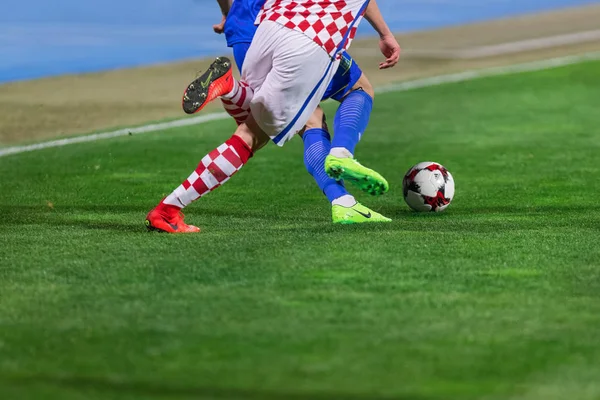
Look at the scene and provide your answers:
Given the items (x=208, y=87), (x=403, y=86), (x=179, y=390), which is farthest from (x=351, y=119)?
(x=403, y=86)

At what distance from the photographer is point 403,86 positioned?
48.2 ft

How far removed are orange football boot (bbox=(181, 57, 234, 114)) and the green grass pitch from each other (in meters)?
0.62

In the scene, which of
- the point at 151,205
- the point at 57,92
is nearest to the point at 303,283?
the point at 151,205

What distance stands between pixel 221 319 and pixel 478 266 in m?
1.34

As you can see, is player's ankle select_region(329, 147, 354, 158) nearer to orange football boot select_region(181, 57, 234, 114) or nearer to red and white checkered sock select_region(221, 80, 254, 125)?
Result: red and white checkered sock select_region(221, 80, 254, 125)

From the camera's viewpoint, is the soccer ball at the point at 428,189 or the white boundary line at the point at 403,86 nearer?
the soccer ball at the point at 428,189

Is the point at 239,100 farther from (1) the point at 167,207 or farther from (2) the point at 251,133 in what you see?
(1) the point at 167,207

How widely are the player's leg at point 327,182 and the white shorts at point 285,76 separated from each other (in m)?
0.50

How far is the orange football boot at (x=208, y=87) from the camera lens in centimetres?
579

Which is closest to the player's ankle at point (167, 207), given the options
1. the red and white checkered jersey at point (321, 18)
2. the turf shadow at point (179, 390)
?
the red and white checkered jersey at point (321, 18)

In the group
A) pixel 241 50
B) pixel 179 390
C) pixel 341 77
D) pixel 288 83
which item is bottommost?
pixel 341 77

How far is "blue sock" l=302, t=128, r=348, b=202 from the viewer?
21.8ft

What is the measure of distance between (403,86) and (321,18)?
28.2ft

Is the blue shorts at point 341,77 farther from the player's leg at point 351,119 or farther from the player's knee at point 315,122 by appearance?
the player's knee at point 315,122
